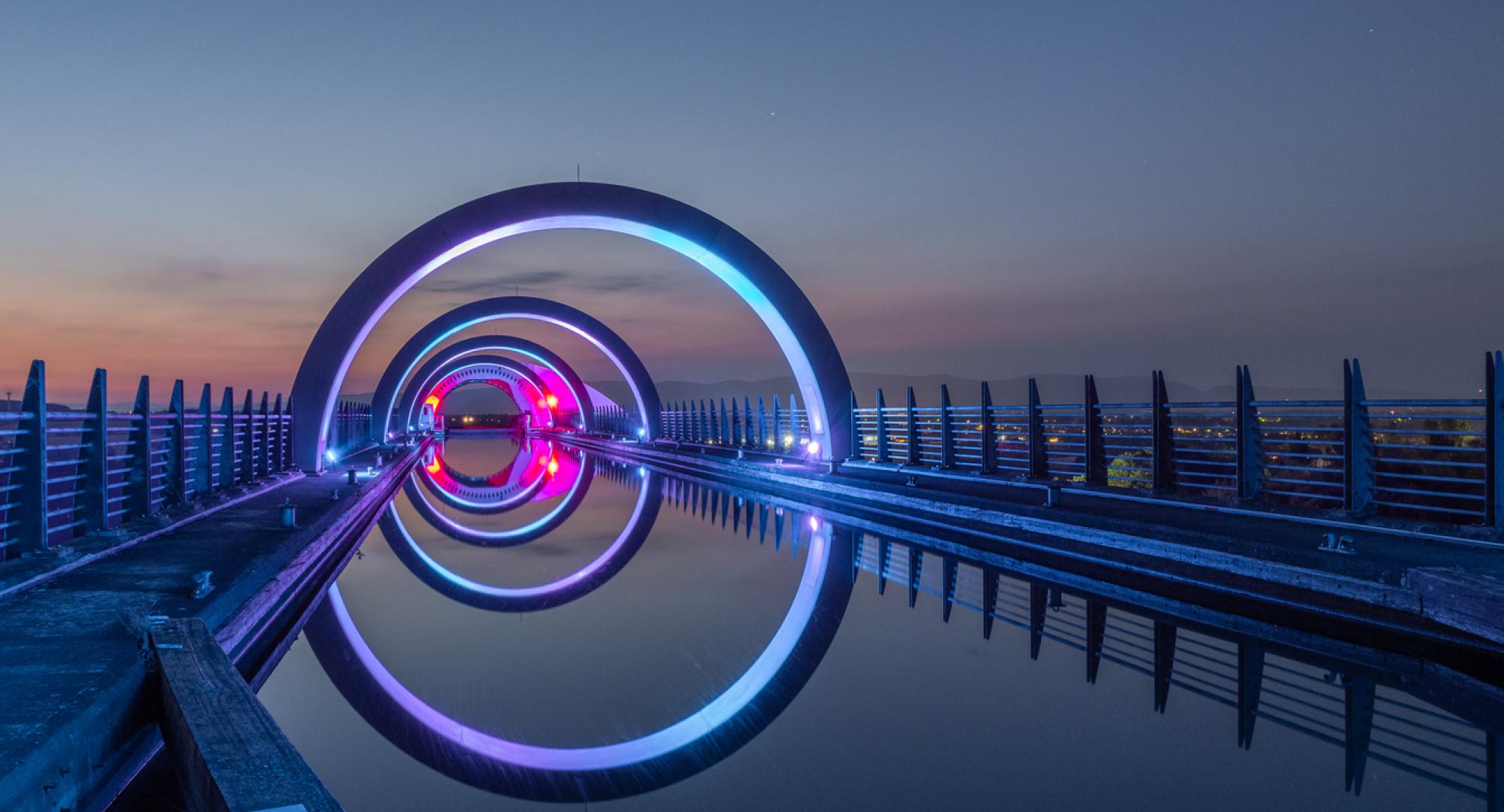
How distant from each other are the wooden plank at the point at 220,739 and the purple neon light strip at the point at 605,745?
3.51ft

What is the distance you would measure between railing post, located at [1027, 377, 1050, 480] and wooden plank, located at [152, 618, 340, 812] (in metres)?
11.5

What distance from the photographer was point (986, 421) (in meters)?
14.3

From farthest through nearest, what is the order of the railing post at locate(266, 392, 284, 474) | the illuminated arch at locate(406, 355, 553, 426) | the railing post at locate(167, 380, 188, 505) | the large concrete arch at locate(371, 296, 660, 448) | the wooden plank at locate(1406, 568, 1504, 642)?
the illuminated arch at locate(406, 355, 553, 426) → the large concrete arch at locate(371, 296, 660, 448) → the railing post at locate(266, 392, 284, 474) → the railing post at locate(167, 380, 188, 505) → the wooden plank at locate(1406, 568, 1504, 642)

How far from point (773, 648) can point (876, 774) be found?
214 centimetres

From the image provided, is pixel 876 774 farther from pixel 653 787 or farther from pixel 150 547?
pixel 150 547

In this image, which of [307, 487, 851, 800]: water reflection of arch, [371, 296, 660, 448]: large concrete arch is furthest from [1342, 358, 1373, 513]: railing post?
[371, 296, 660, 448]: large concrete arch

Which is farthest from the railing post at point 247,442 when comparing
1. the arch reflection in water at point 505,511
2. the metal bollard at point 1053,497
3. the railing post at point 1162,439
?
the railing post at point 1162,439

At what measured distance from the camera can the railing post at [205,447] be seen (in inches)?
444

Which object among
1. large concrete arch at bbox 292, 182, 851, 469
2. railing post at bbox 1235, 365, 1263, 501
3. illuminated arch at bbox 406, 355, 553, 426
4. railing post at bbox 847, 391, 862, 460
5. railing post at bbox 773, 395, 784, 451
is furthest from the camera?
illuminated arch at bbox 406, 355, 553, 426

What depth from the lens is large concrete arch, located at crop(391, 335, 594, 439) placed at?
37.6 meters

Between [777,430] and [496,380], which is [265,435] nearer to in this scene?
[777,430]

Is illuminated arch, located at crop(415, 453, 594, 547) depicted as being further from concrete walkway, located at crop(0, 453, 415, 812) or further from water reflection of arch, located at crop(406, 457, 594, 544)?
concrete walkway, located at crop(0, 453, 415, 812)

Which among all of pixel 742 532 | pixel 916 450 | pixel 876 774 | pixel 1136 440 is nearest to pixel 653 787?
pixel 876 774

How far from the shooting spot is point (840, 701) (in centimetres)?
468
